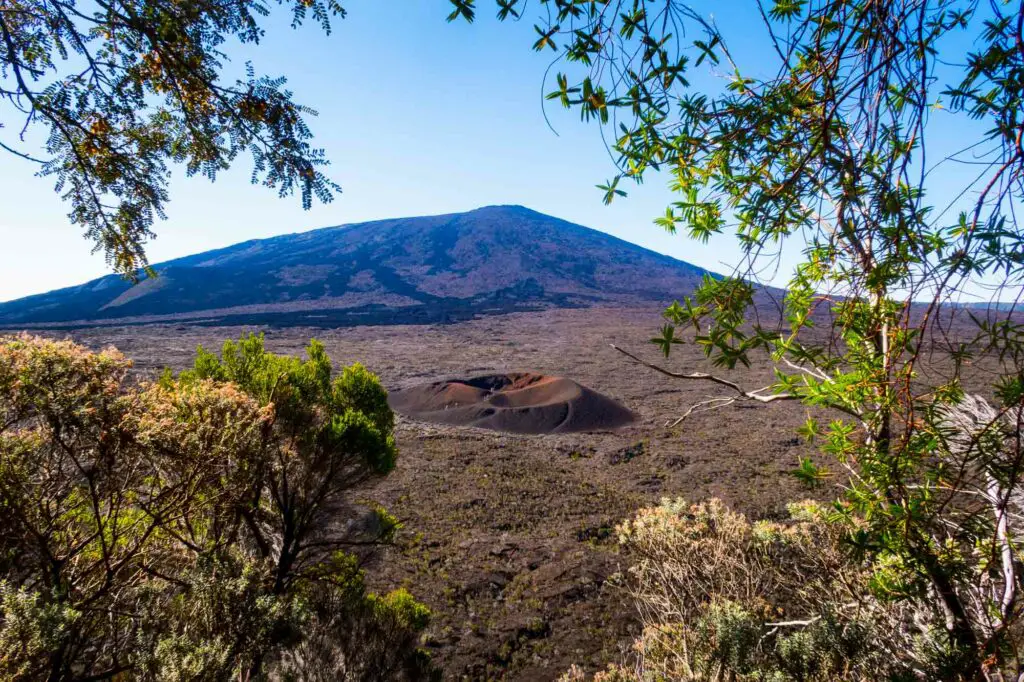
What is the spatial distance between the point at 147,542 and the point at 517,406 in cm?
2043

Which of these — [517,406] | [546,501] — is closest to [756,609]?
[546,501]

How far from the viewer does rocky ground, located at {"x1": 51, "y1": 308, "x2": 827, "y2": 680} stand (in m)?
9.20

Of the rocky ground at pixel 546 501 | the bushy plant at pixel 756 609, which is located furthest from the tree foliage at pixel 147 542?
the bushy plant at pixel 756 609

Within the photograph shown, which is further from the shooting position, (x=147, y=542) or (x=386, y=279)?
(x=386, y=279)

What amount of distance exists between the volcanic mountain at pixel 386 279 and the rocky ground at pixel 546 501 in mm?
32564

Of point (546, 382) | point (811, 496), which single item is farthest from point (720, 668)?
point (546, 382)

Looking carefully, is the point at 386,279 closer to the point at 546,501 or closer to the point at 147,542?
the point at 546,501

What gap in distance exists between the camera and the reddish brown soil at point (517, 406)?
76.1 feet

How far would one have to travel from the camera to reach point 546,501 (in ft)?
49.5

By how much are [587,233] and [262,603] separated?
130 metres

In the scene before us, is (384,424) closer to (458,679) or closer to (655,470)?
(458,679)

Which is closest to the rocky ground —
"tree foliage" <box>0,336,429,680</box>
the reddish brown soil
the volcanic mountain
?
the reddish brown soil

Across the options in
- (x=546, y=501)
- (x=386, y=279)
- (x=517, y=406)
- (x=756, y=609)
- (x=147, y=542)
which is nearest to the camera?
(x=147, y=542)

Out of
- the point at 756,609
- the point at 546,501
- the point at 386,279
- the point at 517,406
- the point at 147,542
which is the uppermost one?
the point at 386,279
